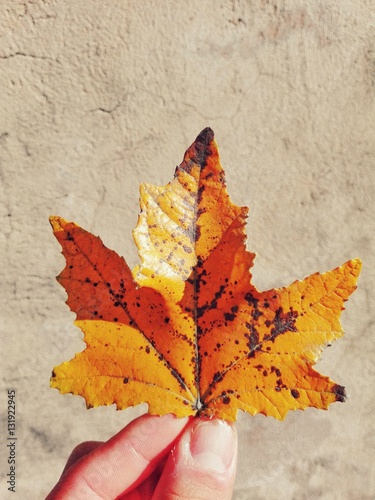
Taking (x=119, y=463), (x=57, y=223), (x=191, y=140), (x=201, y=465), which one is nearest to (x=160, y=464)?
(x=119, y=463)

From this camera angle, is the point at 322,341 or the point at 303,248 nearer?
the point at 322,341

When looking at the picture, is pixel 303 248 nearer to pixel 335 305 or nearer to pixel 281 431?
pixel 281 431

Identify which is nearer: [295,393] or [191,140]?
[295,393]

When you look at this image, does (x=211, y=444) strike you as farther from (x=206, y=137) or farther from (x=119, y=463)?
(x=206, y=137)

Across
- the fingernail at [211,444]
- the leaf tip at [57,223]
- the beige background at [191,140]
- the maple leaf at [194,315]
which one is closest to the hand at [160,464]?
the fingernail at [211,444]

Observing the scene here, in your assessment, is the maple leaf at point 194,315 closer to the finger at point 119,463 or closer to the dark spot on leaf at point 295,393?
the dark spot on leaf at point 295,393

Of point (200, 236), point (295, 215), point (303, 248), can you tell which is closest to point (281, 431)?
point (303, 248)

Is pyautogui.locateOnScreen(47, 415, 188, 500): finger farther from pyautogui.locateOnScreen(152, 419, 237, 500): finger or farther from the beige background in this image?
the beige background

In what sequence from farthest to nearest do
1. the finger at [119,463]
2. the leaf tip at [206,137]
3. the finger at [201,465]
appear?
the finger at [119,463] < the finger at [201,465] < the leaf tip at [206,137]
